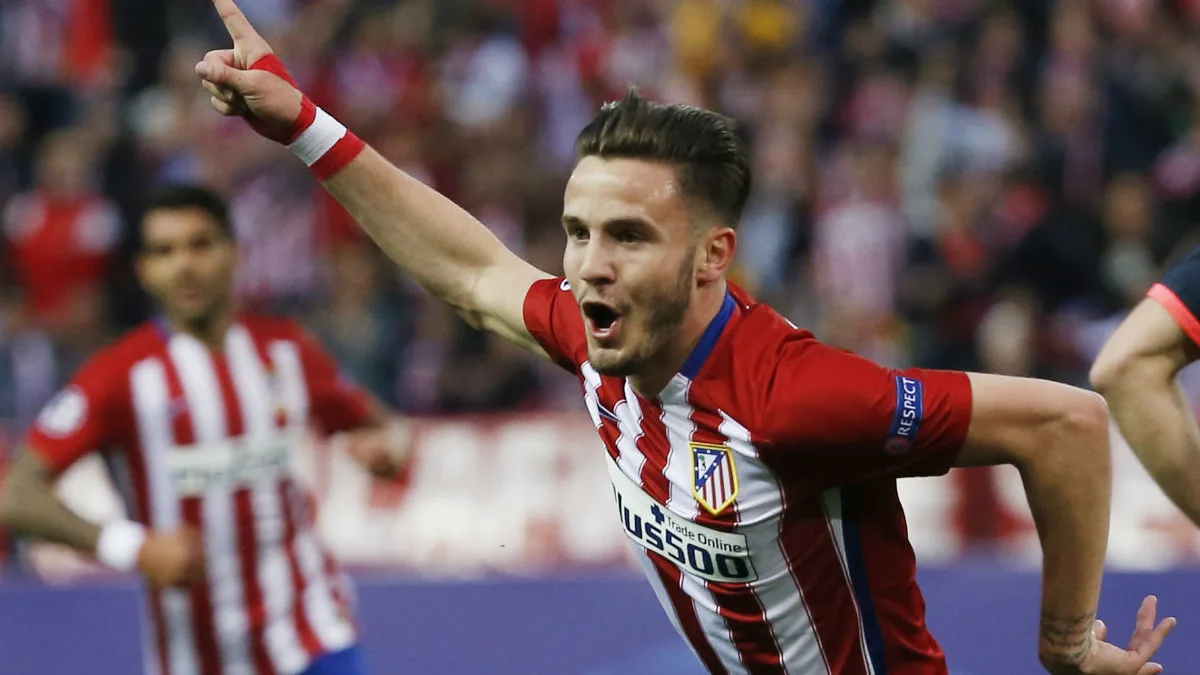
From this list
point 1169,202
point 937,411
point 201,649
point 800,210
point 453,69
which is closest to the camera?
point 937,411

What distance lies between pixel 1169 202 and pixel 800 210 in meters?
2.24

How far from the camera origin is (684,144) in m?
3.71

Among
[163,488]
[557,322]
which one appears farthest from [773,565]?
[163,488]

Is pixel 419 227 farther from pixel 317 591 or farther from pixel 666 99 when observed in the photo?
pixel 666 99

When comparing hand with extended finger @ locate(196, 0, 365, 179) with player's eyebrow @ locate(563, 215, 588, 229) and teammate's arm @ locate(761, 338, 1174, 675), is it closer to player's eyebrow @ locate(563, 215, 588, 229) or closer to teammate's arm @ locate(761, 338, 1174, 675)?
player's eyebrow @ locate(563, 215, 588, 229)

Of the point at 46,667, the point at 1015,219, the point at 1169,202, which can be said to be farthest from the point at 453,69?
the point at 46,667

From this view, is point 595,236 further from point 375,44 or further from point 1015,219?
point 375,44

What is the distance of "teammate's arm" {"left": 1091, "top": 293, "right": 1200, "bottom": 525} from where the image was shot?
4570 millimetres

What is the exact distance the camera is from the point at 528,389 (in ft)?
34.7

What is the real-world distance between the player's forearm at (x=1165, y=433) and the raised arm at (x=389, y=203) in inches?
61.9

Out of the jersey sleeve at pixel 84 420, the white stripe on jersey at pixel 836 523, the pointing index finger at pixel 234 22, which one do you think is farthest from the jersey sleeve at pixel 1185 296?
the jersey sleeve at pixel 84 420

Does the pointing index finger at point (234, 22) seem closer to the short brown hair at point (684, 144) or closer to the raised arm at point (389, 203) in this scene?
the raised arm at point (389, 203)

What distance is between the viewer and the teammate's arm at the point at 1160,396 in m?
4.57

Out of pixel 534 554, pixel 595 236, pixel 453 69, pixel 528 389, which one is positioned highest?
pixel 453 69
